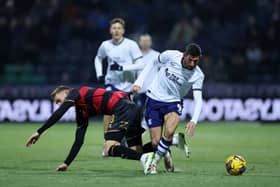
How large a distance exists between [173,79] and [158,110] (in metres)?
0.50

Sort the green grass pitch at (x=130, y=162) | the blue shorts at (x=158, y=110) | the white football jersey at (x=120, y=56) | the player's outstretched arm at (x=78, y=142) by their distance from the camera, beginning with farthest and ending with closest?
1. the white football jersey at (x=120, y=56)
2. the blue shorts at (x=158, y=110)
3. the player's outstretched arm at (x=78, y=142)
4. the green grass pitch at (x=130, y=162)

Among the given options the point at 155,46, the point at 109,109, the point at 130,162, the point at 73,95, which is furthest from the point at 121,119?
the point at 155,46

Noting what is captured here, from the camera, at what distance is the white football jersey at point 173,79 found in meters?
10.8

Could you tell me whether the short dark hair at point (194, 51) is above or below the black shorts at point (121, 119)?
above

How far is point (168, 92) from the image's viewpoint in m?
11.0

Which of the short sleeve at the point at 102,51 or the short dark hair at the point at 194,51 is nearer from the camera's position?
the short dark hair at the point at 194,51

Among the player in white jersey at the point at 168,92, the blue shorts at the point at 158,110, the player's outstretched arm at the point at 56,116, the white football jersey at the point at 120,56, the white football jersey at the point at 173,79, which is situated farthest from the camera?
the white football jersey at the point at 120,56

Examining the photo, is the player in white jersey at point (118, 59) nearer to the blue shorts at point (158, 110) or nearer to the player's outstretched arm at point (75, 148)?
the blue shorts at point (158, 110)

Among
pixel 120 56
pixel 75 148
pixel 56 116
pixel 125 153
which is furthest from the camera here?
pixel 120 56

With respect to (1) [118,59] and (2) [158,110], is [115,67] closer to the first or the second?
(1) [118,59]

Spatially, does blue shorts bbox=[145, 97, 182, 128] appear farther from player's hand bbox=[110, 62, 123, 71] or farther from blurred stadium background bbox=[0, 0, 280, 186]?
blurred stadium background bbox=[0, 0, 280, 186]

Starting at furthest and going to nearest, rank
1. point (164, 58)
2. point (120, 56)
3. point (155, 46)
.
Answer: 1. point (155, 46)
2. point (120, 56)
3. point (164, 58)

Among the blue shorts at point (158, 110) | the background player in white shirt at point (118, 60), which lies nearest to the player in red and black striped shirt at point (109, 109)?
the blue shorts at point (158, 110)

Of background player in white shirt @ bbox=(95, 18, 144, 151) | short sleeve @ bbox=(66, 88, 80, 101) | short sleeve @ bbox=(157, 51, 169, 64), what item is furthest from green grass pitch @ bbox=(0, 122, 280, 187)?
short sleeve @ bbox=(157, 51, 169, 64)
